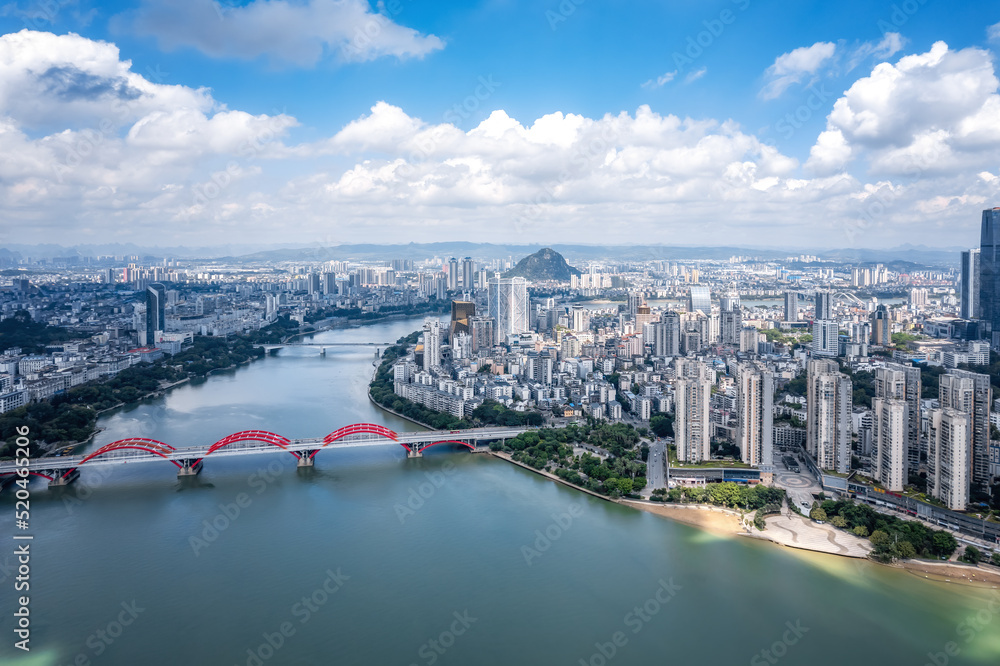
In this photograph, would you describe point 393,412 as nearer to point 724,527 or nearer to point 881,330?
point 724,527

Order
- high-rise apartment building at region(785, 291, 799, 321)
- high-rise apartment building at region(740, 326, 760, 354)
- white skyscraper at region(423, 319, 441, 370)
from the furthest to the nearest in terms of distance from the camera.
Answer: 1. high-rise apartment building at region(785, 291, 799, 321)
2. high-rise apartment building at region(740, 326, 760, 354)
3. white skyscraper at region(423, 319, 441, 370)

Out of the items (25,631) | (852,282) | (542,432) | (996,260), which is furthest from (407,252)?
(25,631)

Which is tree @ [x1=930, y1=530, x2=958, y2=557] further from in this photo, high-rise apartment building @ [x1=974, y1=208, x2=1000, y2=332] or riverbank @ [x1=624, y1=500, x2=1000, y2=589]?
high-rise apartment building @ [x1=974, y1=208, x2=1000, y2=332]

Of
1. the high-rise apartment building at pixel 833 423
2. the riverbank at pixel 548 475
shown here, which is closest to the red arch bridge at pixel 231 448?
the riverbank at pixel 548 475

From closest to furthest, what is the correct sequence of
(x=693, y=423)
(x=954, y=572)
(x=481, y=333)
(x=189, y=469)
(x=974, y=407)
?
(x=954, y=572) < (x=974, y=407) < (x=189, y=469) < (x=693, y=423) < (x=481, y=333)

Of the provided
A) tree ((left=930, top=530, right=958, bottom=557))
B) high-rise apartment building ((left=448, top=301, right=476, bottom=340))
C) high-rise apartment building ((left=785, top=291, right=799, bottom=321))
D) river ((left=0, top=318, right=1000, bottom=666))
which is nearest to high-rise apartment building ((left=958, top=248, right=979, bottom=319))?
high-rise apartment building ((left=785, top=291, right=799, bottom=321))

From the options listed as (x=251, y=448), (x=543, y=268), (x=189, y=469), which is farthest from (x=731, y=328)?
(x=543, y=268)

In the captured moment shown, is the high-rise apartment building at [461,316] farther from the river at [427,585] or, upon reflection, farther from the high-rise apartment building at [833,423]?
the high-rise apartment building at [833,423]
